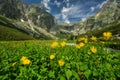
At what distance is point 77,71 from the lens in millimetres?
8367

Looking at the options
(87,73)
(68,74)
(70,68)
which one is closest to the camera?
(68,74)

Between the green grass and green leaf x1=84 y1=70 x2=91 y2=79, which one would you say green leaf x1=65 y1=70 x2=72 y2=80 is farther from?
green leaf x1=84 y1=70 x2=91 y2=79

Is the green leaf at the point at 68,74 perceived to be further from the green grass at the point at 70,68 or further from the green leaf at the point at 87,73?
the green leaf at the point at 87,73

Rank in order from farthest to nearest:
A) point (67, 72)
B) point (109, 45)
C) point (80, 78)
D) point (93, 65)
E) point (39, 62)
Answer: point (109, 45), point (39, 62), point (93, 65), point (80, 78), point (67, 72)

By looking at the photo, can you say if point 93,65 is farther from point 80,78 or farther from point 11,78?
point 11,78

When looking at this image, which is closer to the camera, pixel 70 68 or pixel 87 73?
pixel 87 73

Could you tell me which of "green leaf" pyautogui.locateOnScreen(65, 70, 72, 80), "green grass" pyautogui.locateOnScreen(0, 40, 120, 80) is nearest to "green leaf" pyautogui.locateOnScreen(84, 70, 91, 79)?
"green grass" pyautogui.locateOnScreen(0, 40, 120, 80)

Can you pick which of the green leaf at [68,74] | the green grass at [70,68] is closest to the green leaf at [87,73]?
the green grass at [70,68]

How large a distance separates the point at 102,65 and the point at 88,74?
41.9 inches

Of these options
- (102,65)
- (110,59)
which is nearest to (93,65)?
(102,65)

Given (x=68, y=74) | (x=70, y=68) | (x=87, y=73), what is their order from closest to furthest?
1. (x=68, y=74)
2. (x=87, y=73)
3. (x=70, y=68)

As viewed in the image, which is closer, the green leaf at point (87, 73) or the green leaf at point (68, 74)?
the green leaf at point (68, 74)

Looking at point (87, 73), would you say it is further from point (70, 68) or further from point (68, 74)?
point (70, 68)

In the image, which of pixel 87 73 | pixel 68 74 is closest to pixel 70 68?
pixel 87 73
